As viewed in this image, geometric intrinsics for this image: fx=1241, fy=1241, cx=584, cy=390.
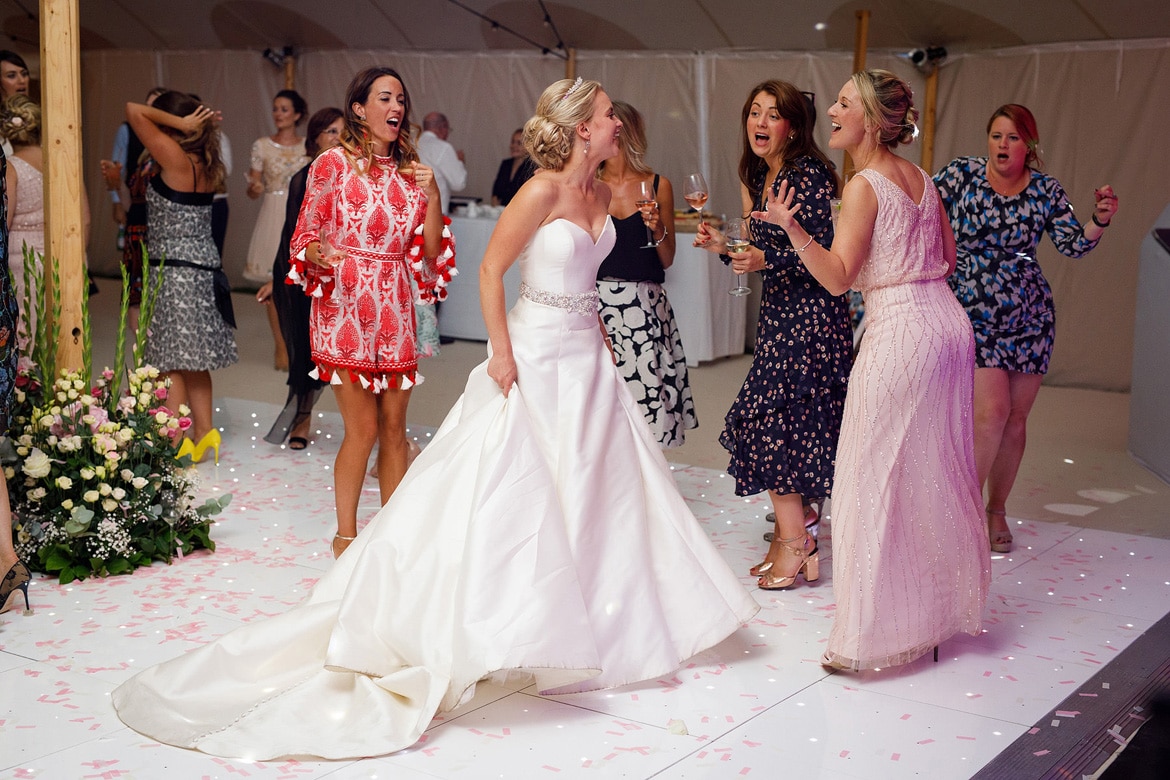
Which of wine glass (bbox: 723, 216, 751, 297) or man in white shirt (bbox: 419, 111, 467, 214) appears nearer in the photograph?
wine glass (bbox: 723, 216, 751, 297)

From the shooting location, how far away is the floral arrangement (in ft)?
13.7

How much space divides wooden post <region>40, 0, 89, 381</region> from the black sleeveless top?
1.87m

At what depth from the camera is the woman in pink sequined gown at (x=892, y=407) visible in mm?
3324

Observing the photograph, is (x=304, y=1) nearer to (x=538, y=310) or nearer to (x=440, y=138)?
(x=440, y=138)

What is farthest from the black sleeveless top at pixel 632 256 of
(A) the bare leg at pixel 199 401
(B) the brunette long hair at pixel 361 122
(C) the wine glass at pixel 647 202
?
(A) the bare leg at pixel 199 401

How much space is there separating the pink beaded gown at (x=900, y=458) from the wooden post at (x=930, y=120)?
5639mm

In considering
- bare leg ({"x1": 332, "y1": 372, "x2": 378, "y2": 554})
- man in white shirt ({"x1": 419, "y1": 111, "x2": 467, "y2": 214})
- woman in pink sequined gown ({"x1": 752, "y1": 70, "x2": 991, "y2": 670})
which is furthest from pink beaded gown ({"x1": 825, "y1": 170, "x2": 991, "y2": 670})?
man in white shirt ({"x1": 419, "y1": 111, "x2": 467, "y2": 214})

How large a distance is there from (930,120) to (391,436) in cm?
574

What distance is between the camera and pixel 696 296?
8.87 metres

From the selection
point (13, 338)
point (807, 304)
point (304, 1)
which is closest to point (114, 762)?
point (13, 338)

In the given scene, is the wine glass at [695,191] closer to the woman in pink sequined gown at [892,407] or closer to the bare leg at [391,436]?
the woman in pink sequined gown at [892,407]

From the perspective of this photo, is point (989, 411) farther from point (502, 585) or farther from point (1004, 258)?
point (502, 585)

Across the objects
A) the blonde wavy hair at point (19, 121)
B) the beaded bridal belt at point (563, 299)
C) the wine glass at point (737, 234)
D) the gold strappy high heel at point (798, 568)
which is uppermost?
the blonde wavy hair at point (19, 121)

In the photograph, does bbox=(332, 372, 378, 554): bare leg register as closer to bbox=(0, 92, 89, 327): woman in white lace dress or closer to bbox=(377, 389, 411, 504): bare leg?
bbox=(377, 389, 411, 504): bare leg
